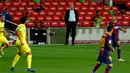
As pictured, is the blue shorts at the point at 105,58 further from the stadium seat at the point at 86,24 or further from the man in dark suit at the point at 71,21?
the stadium seat at the point at 86,24

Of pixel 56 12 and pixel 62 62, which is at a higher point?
pixel 56 12

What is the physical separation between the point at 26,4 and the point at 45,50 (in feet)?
37.7

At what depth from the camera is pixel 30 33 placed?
30.7 m

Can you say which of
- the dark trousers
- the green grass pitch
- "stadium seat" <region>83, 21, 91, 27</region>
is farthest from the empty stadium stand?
the green grass pitch

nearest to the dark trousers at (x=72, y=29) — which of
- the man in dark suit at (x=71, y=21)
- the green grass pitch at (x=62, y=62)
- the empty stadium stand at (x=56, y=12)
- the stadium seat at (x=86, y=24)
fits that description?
the man in dark suit at (x=71, y=21)

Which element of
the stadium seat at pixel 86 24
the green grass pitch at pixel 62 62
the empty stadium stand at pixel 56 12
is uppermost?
the empty stadium stand at pixel 56 12

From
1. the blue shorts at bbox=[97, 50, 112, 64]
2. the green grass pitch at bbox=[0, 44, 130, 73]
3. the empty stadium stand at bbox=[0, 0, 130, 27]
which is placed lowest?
the green grass pitch at bbox=[0, 44, 130, 73]

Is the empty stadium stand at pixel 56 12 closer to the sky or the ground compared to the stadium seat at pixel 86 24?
closer to the sky

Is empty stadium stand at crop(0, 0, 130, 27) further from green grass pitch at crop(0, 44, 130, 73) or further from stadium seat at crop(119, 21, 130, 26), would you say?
green grass pitch at crop(0, 44, 130, 73)

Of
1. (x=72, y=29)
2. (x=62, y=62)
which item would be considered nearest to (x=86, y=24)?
(x=72, y=29)

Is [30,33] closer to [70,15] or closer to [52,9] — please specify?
[70,15]

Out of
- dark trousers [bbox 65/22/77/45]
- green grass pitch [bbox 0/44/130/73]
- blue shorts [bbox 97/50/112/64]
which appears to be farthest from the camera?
dark trousers [bbox 65/22/77/45]

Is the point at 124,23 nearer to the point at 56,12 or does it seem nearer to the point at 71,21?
the point at 56,12

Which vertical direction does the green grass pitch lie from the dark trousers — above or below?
below
